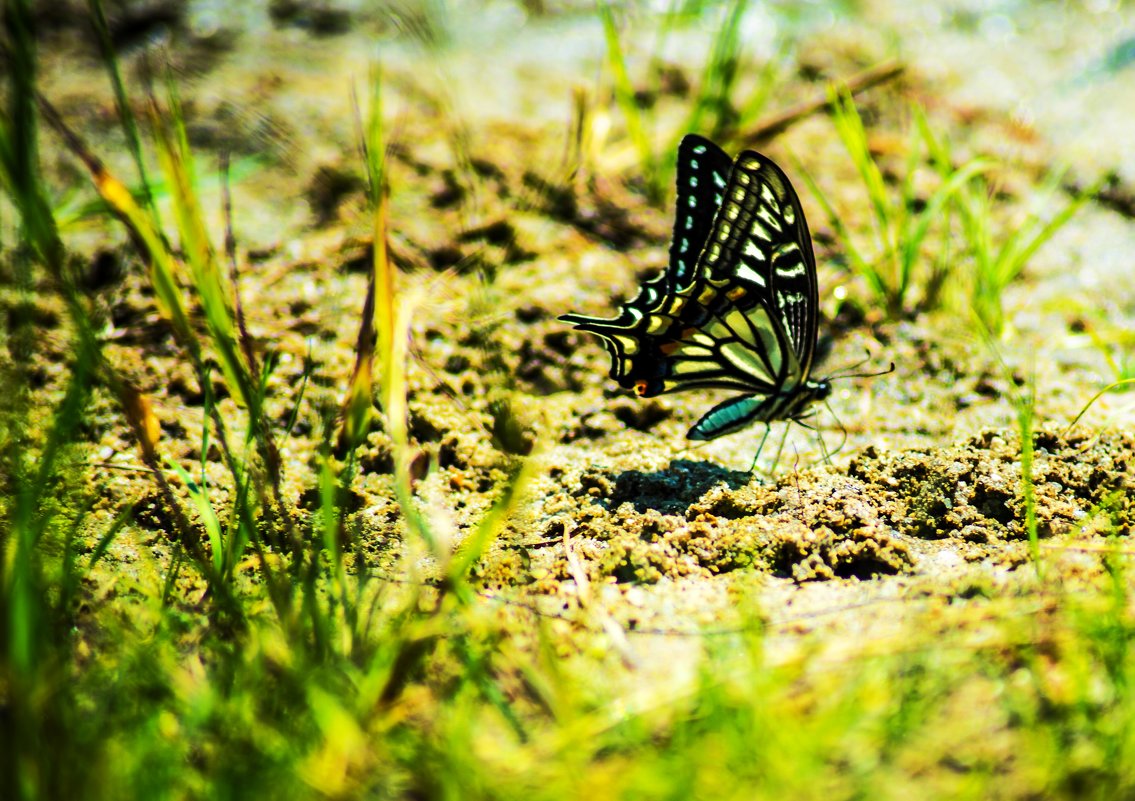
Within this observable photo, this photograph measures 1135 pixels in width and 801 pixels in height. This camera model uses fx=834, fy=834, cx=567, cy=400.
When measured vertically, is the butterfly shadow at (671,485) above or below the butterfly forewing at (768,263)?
below

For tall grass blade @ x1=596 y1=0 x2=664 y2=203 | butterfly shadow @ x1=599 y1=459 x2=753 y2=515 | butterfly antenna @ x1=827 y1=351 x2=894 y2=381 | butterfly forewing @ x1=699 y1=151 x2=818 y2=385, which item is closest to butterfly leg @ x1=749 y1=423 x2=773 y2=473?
butterfly shadow @ x1=599 y1=459 x2=753 y2=515

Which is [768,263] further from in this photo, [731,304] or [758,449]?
[758,449]

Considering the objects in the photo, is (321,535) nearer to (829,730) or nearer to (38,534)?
(38,534)

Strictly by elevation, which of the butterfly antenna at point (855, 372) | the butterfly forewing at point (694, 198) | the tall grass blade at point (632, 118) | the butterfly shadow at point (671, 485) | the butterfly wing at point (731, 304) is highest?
the tall grass blade at point (632, 118)

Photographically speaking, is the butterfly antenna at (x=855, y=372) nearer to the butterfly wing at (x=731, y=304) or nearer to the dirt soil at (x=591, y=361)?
the dirt soil at (x=591, y=361)

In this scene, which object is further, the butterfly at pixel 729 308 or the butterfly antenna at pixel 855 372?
the butterfly antenna at pixel 855 372

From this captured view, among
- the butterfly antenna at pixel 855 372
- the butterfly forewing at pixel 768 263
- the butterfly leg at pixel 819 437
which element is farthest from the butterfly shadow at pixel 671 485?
the butterfly antenna at pixel 855 372

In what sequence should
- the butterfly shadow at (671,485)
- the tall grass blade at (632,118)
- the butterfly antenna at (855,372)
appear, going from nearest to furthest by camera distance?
the butterfly shadow at (671,485) → the butterfly antenna at (855,372) → the tall grass blade at (632,118)

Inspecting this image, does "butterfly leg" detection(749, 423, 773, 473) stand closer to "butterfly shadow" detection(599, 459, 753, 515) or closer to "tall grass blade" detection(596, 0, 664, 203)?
"butterfly shadow" detection(599, 459, 753, 515)

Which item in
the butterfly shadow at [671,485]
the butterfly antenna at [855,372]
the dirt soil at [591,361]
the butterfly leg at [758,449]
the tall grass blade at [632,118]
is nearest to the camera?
the dirt soil at [591,361]
